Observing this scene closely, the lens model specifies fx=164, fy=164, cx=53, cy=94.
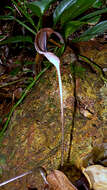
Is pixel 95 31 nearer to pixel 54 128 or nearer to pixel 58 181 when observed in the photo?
pixel 54 128

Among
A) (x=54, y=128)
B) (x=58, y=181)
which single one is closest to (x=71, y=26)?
(x=54, y=128)

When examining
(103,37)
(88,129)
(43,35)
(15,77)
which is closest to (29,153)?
(88,129)

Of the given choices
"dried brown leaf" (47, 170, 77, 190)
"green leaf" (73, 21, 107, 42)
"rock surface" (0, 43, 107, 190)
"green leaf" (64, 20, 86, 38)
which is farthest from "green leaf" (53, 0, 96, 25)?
"dried brown leaf" (47, 170, 77, 190)

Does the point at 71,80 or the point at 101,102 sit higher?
the point at 71,80

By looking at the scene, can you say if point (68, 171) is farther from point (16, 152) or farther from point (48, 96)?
point (48, 96)

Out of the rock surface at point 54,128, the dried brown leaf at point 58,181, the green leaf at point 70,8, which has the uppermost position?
the green leaf at point 70,8

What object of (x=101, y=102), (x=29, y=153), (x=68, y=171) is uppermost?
(x=101, y=102)

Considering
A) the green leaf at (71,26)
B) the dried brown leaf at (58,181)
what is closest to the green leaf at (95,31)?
the green leaf at (71,26)

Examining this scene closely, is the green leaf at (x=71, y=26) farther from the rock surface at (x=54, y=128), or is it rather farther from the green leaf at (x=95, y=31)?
the rock surface at (x=54, y=128)
